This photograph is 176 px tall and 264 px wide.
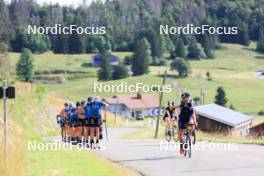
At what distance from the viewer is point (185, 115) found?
56.0 feet

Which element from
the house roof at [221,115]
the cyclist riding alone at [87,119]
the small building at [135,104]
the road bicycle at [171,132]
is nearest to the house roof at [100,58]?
the small building at [135,104]

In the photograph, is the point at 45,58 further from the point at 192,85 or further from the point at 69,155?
the point at 69,155

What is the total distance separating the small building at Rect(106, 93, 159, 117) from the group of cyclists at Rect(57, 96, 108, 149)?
82663 millimetres

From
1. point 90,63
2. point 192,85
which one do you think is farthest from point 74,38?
point 192,85

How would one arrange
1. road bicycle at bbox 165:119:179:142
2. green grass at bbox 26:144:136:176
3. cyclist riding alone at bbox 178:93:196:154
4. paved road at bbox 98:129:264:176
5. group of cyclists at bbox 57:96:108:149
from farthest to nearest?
1. road bicycle at bbox 165:119:179:142
2. group of cyclists at bbox 57:96:108:149
3. cyclist riding alone at bbox 178:93:196:154
4. paved road at bbox 98:129:264:176
5. green grass at bbox 26:144:136:176

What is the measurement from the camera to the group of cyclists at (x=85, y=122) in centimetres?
1919

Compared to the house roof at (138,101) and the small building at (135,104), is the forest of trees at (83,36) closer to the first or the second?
the house roof at (138,101)

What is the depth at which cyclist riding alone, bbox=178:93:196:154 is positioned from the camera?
54.9 feet

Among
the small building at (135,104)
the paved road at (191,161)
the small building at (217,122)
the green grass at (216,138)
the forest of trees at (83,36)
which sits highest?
the forest of trees at (83,36)

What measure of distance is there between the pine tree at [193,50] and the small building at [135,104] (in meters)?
63.4

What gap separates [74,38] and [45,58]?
31.5 ft

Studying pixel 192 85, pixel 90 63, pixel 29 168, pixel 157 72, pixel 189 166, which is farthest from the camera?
pixel 90 63

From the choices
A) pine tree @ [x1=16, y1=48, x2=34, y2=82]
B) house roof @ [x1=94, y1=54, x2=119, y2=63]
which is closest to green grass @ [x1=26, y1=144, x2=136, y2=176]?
pine tree @ [x1=16, y1=48, x2=34, y2=82]

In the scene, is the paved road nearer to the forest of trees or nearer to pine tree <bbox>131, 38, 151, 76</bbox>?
pine tree <bbox>131, 38, 151, 76</bbox>
